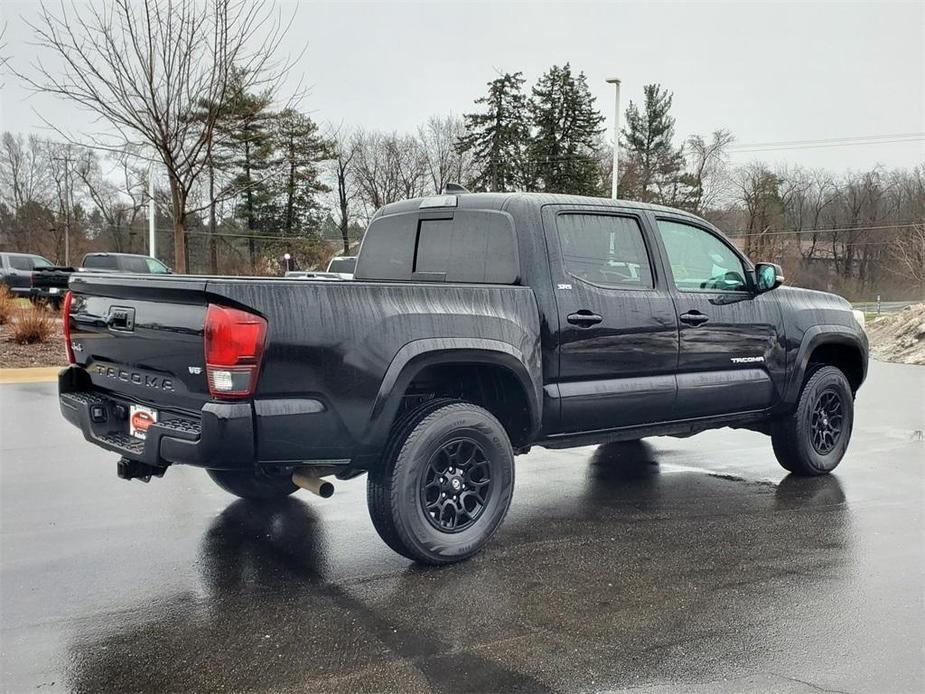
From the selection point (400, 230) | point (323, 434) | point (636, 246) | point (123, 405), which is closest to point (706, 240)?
point (636, 246)

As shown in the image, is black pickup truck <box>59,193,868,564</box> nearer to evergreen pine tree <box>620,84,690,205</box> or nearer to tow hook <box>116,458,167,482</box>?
tow hook <box>116,458,167,482</box>

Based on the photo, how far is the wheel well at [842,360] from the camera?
6305mm

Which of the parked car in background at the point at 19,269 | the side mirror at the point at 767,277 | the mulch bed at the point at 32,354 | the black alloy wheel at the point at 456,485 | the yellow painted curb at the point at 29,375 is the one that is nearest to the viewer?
the black alloy wheel at the point at 456,485

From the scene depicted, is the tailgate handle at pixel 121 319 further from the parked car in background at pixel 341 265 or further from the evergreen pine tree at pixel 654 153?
the evergreen pine tree at pixel 654 153

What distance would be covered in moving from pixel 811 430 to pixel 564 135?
Answer: 44933mm

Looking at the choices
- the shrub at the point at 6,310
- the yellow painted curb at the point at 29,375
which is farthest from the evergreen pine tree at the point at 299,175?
the yellow painted curb at the point at 29,375

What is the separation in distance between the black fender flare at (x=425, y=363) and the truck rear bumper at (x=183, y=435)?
0.63m

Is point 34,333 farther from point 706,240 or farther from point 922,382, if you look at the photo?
point 922,382

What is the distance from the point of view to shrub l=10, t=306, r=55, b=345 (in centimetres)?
1304

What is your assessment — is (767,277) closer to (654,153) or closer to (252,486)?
(252,486)

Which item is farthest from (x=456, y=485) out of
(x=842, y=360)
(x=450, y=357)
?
(x=842, y=360)

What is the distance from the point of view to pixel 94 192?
2298 inches

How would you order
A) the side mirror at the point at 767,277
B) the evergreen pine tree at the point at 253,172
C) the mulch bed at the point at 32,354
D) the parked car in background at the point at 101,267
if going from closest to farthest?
the side mirror at the point at 767,277 → the mulch bed at the point at 32,354 → the parked car in background at the point at 101,267 → the evergreen pine tree at the point at 253,172

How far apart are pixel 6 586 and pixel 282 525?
152 cm
